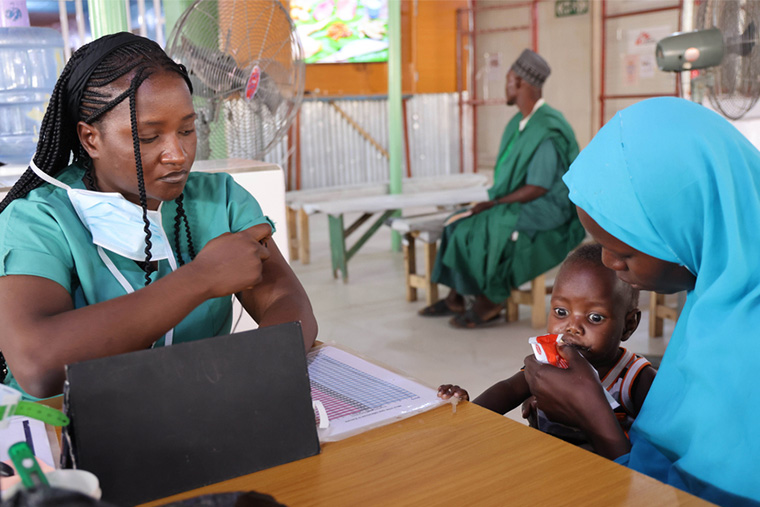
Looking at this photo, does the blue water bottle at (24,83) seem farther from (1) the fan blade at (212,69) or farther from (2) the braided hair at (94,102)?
(2) the braided hair at (94,102)

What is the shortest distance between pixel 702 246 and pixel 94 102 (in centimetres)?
109

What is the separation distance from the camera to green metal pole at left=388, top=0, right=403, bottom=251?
6629mm

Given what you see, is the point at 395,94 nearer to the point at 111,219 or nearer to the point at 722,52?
the point at 722,52

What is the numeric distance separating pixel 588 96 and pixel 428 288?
16.4 feet

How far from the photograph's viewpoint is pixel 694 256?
44.1 inches

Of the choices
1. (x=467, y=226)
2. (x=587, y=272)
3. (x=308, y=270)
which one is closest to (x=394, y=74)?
(x=308, y=270)

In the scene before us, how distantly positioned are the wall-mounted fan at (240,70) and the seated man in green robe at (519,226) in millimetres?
2033

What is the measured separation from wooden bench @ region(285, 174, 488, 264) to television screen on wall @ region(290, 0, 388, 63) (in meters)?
2.44

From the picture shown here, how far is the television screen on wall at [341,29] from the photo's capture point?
30.0 feet

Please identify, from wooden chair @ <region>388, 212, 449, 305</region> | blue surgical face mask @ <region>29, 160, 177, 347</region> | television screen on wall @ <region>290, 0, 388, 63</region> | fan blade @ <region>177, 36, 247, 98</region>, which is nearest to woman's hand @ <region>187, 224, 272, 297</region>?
blue surgical face mask @ <region>29, 160, 177, 347</region>

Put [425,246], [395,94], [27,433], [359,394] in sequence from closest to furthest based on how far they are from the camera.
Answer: [27,433] → [359,394] → [425,246] → [395,94]

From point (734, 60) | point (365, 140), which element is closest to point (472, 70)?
point (365, 140)

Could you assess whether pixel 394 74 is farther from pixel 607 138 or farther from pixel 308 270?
pixel 607 138

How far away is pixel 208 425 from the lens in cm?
94
